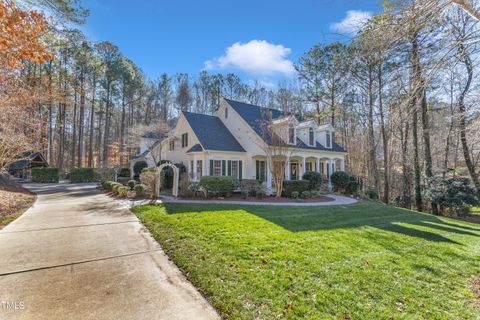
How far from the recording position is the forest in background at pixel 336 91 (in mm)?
4914

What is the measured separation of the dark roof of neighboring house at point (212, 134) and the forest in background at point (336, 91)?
324cm

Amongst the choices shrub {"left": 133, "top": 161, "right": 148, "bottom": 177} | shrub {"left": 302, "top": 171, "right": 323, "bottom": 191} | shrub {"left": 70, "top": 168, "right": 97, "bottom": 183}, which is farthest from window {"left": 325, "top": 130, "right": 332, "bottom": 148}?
shrub {"left": 70, "top": 168, "right": 97, "bottom": 183}

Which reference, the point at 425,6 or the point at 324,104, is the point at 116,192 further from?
the point at 324,104

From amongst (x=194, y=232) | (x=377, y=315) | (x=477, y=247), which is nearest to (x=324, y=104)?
(x=477, y=247)

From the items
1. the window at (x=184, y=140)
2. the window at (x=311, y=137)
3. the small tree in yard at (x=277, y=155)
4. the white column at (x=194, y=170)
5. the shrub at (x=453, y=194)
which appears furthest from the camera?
the window at (x=311, y=137)

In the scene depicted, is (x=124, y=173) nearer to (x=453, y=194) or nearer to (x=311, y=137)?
(x=311, y=137)

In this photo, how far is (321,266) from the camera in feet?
14.8

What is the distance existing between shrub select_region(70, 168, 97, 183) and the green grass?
21213mm

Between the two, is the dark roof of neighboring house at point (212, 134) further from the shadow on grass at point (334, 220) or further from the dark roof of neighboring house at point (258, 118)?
the shadow on grass at point (334, 220)

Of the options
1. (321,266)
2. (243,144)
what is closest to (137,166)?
(243,144)

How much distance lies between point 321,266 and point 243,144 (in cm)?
1469

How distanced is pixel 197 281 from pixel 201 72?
34565mm

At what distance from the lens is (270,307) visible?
3.26 m

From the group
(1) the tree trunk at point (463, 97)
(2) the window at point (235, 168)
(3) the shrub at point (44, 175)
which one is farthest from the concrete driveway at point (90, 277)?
(3) the shrub at point (44, 175)
